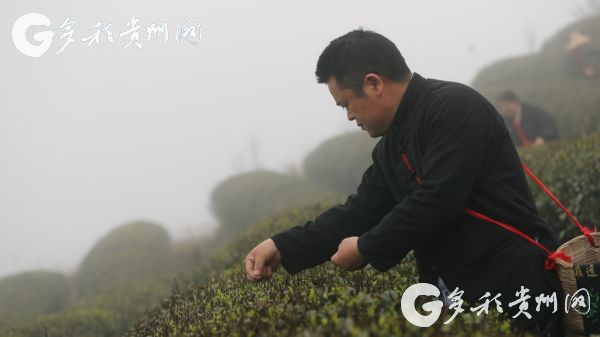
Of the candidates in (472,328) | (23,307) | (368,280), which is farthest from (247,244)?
(23,307)

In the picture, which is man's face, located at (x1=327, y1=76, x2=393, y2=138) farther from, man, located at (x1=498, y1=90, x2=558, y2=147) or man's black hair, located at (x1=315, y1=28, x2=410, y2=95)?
man, located at (x1=498, y1=90, x2=558, y2=147)

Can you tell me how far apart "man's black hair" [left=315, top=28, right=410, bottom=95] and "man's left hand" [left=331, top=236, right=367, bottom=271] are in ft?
2.80

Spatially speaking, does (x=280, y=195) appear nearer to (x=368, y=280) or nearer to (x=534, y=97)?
(x=534, y=97)

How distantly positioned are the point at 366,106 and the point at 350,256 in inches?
34.1

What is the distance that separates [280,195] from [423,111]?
15.0 metres

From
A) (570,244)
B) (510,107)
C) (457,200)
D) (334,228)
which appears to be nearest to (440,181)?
(457,200)

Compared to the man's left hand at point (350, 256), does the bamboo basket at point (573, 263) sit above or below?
below

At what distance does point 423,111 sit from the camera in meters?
3.17

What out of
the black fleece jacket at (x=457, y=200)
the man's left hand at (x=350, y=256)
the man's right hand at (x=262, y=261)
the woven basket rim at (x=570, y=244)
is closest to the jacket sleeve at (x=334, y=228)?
the man's right hand at (x=262, y=261)

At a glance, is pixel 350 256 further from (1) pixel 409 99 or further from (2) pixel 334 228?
(1) pixel 409 99

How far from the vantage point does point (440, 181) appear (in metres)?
2.86

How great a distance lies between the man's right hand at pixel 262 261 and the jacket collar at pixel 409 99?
115 cm

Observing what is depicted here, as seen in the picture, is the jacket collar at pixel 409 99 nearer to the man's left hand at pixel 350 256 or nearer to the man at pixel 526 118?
the man's left hand at pixel 350 256

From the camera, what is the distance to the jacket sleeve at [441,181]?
9.46 ft
